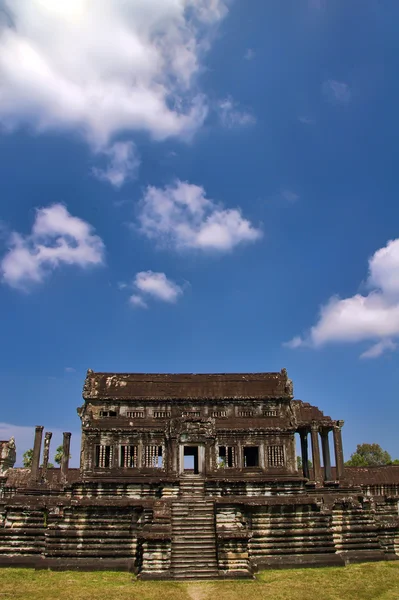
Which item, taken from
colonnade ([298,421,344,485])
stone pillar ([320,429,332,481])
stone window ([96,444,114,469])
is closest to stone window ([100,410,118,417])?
stone window ([96,444,114,469])

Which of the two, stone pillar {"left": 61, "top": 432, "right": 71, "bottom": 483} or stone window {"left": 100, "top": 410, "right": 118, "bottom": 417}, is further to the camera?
stone pillar {"left": 61, "top": 432, "right": 71, "bottom": 483}

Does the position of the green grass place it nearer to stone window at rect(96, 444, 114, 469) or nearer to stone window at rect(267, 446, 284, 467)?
stone window at rect(267, 446, 284, 467)

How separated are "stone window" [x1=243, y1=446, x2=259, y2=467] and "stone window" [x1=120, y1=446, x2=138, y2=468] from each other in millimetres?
6569

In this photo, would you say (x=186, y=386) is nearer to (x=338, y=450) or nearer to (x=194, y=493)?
(x=194, y=493)

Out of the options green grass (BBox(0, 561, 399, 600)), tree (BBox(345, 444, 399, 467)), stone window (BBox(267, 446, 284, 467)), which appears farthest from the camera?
tree (BBox(345, 444, 399, 467))

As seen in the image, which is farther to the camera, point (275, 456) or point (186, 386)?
point (186, 386)

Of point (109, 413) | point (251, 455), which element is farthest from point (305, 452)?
point (109, 413)

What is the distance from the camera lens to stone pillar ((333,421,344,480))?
109 ft

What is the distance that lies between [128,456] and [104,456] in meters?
1.42

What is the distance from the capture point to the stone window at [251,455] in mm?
28425

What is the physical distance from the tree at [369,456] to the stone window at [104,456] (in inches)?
2077

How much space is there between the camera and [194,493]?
23766mm

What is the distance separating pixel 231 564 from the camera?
18.0m

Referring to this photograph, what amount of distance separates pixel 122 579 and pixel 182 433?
897 cm
